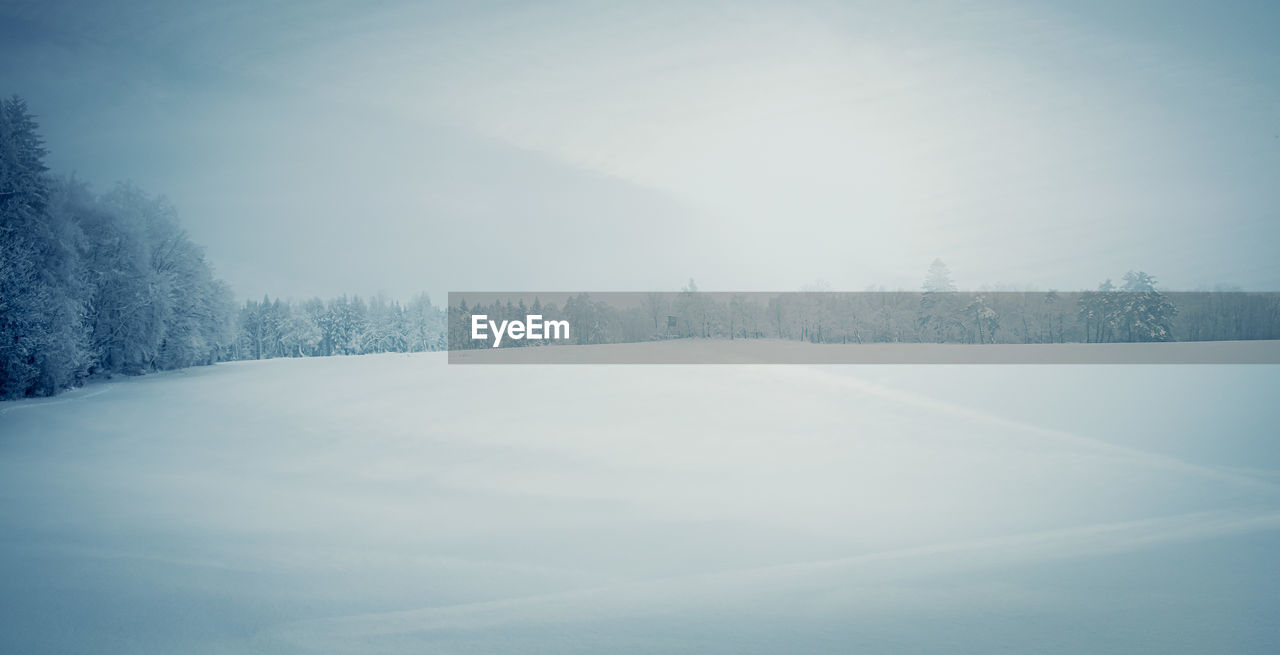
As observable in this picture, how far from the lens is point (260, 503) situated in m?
7.68

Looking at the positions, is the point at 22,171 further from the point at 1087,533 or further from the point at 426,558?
the point at 1087,533

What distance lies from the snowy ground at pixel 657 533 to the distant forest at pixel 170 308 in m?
11.2

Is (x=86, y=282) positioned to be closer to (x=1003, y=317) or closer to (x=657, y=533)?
(x=657, y=533)

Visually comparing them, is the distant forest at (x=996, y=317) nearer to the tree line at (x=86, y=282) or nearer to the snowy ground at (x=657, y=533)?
the snowy ground at (x=657, y=533)

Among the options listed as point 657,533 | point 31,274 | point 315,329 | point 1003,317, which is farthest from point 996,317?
point 315,329

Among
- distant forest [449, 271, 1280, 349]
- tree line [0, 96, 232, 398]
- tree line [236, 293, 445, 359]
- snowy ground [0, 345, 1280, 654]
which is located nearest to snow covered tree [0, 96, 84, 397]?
tree line [0, 96, 232, 398]

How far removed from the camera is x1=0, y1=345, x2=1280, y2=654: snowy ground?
13.6ft

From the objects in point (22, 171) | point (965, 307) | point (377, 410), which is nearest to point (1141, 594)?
point (377, 410)

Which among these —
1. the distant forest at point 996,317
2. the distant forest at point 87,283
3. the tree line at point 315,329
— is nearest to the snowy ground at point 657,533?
the distant forest at point 87,283

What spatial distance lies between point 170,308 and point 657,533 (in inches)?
1576

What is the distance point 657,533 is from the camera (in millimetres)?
6422

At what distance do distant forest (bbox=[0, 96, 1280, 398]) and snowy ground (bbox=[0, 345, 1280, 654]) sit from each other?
11.2m

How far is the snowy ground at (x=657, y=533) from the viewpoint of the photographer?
4148 millimetres

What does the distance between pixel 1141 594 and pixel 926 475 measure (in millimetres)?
4294
